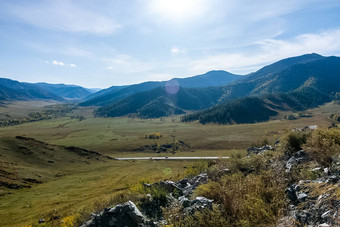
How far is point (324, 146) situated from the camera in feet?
37.3

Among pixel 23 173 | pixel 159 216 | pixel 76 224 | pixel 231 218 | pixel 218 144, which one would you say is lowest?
pixel 218 144

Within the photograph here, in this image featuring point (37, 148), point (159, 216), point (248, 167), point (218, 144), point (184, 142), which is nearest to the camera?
point (159, 216)

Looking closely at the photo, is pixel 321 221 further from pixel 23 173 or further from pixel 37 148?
pixel 37 148

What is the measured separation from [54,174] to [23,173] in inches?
408

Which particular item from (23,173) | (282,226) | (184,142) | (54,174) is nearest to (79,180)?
(54,174)

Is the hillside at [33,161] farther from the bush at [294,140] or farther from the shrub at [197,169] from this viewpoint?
the bush at [294,140]

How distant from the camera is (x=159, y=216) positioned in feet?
35.0

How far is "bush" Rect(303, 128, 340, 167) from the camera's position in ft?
35.0

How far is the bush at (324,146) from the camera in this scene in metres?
10.7

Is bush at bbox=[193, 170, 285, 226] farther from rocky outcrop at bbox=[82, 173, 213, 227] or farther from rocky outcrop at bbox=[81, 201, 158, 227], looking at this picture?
rocky outcrop at bbox=[81, 201, 158, 227]

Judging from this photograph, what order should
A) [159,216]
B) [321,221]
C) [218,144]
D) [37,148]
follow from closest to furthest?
[321,221] < [159,216] < [37,148] < [218,144]

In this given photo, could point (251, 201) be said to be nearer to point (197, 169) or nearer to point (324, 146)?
point (324, 146)

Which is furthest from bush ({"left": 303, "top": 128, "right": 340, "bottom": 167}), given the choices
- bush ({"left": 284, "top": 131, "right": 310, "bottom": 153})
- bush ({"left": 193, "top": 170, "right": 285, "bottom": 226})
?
bush ({"left": 284, "top": 131, "right": 310, "bottom": 153})

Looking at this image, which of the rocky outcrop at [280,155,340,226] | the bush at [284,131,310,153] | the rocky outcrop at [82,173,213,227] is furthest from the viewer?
the bush at [284,131,310,153]
